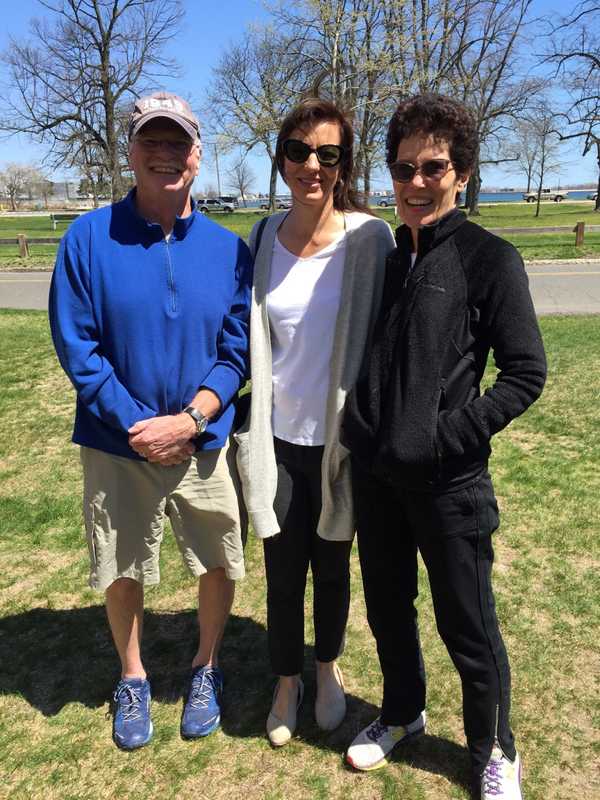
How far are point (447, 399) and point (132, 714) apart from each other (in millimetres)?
1715

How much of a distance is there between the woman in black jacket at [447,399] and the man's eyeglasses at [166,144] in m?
0.69

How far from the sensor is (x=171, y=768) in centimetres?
226

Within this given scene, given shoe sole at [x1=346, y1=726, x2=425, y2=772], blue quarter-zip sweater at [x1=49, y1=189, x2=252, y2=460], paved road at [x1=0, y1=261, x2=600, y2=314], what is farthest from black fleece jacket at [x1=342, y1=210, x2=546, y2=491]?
paved road at [x1=0, y1=261, x2=600, y2=314]

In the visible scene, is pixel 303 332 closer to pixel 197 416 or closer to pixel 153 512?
pixel 197 416

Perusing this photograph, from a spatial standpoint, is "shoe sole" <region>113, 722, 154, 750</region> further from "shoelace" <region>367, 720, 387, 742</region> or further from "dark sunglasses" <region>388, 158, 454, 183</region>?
"dark sunglasses" <region>388, 158, 454, 183</region>

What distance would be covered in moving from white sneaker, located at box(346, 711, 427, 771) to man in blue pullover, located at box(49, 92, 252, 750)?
56cm

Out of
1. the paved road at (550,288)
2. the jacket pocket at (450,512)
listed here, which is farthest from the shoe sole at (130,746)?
the paved road at (550,288)

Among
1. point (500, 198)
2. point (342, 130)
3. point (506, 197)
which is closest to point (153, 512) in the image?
point (342, 130)

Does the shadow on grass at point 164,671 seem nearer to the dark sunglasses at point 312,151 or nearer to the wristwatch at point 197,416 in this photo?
the wristwatch at point 197,416

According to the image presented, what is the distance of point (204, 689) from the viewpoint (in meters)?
2.51

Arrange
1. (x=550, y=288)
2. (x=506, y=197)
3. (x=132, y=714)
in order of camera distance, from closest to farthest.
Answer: (x=132, y=714) → (x=550, y=288) → (x=506, y=197)

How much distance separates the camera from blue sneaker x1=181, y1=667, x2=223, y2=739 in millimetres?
2396

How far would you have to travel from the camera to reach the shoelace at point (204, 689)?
2.47m

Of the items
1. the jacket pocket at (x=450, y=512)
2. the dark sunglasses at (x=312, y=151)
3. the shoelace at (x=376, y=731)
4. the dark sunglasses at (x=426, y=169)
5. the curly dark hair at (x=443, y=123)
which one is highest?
the curly dark hair at (x=443, y=123)
